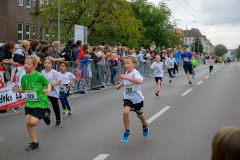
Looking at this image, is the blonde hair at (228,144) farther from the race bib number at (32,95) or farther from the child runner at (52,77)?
the child runner at (52,77)

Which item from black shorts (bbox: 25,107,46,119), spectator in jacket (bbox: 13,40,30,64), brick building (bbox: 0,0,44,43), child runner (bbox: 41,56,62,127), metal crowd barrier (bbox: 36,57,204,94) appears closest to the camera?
black shorts (bbox: 25,107,46,119)

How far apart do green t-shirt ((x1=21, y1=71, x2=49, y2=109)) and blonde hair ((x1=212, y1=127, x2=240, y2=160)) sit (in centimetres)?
452

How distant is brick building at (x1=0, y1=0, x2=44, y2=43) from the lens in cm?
3152

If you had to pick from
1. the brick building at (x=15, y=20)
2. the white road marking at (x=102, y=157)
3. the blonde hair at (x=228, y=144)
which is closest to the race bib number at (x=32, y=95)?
the white road marking at (x=102, y=157)

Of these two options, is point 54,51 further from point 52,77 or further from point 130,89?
point 130,89

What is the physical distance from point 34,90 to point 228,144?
15.2ft

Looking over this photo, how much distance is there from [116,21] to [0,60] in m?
23.1

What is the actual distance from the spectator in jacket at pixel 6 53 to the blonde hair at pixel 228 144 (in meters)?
8.66

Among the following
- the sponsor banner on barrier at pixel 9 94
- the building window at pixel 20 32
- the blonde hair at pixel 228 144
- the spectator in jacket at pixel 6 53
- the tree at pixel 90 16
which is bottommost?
the sponsor banner on barrier at pixel 9 94

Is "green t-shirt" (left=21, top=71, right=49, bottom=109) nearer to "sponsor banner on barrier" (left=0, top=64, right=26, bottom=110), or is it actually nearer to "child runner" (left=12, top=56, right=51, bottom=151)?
"child runner" (left=12, top=56, right=51, bottom=151)

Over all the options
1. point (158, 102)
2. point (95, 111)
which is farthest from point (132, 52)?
point (95, 111)

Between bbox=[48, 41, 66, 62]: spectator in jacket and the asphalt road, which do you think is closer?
the asphalt road

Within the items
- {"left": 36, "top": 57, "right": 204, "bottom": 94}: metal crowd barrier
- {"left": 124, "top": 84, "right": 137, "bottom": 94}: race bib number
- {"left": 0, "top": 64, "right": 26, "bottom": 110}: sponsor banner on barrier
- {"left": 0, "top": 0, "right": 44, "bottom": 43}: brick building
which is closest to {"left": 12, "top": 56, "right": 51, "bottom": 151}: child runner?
{"left": 124, "top": 84, "right": 137, "bottom": 94}: race bib number

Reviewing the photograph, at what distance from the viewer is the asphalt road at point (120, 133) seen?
5336 mm
